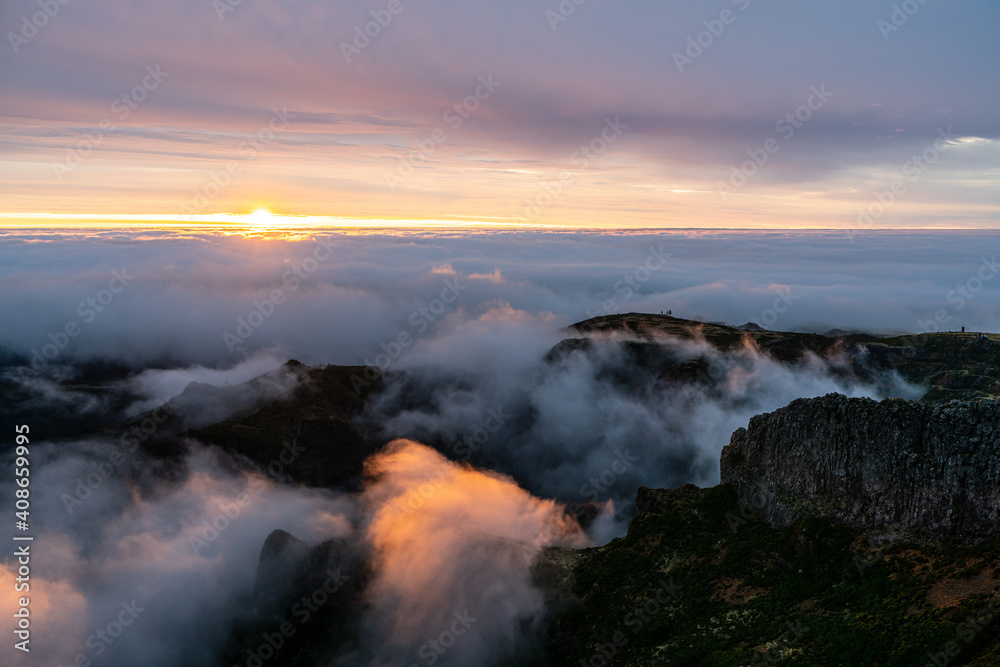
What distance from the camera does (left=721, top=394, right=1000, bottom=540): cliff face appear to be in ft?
237

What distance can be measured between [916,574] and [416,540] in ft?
428

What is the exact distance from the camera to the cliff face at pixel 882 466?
72250 millimetres

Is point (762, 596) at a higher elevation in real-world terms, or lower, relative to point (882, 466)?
lower

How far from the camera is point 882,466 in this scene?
82.2 metres
